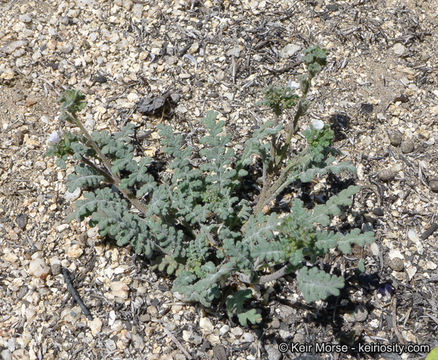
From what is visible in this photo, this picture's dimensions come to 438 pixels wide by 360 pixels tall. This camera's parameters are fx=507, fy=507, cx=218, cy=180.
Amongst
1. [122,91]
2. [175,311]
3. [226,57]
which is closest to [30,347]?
[175,311]

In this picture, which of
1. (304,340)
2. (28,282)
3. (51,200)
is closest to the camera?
(304,340)

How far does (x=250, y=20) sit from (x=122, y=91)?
4.21 feet

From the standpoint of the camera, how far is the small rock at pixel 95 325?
130 inches

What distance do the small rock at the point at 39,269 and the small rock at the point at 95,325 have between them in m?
0.48

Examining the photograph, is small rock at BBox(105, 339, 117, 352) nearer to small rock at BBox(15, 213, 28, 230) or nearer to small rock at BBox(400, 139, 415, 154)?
small rock at BBox(15, 213, 28, 230)

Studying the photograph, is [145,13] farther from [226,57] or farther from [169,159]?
[169,159]

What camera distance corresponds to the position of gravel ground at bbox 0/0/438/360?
3.29m

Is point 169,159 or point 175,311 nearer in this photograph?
point 175,311

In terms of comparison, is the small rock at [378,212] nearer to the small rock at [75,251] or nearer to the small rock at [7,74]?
the small rock at [75,251]

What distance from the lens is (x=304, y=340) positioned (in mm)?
3240

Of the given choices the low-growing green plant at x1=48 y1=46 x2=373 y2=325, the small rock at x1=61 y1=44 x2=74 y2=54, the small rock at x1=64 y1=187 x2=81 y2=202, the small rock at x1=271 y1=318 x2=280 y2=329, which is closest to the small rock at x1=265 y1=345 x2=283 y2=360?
the small rock at x1=271 y1=318 x2=280 y2=329

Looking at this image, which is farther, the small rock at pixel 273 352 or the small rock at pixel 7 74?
the small rock at pixel 7 74

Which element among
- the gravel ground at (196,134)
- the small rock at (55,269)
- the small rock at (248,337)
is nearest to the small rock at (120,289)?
the gravel ground at (196,134)

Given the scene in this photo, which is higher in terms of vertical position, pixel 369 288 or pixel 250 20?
pixel 250 20
